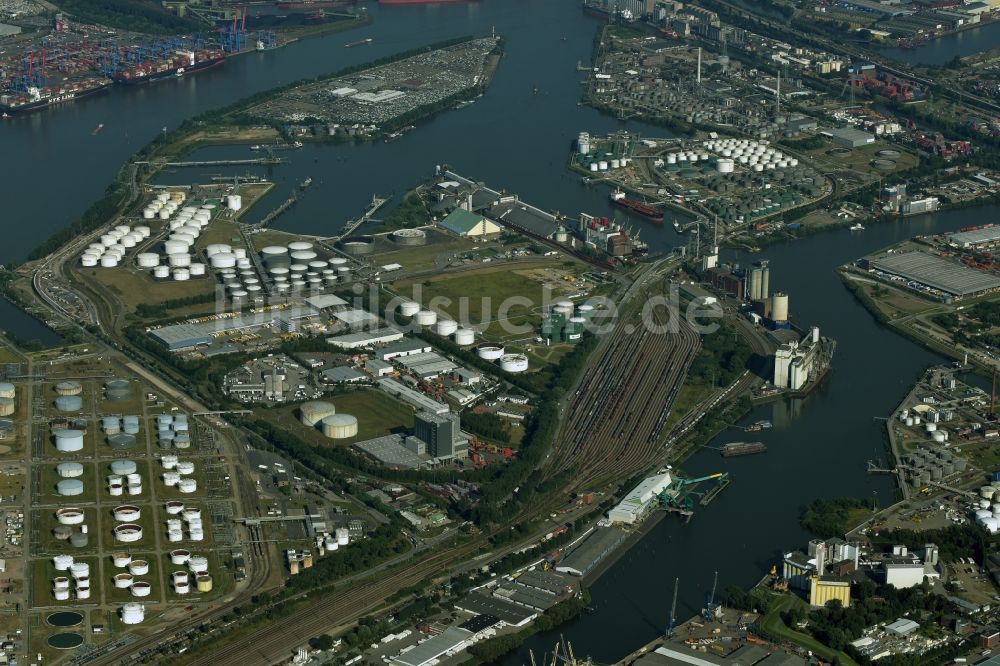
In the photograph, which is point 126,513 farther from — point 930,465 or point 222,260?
point 222,260

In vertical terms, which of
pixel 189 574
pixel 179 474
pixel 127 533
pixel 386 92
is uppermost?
pixel 127 533

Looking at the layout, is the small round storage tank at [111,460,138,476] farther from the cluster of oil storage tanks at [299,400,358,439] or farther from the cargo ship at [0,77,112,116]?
the cargo ship at [0,77,112,116]

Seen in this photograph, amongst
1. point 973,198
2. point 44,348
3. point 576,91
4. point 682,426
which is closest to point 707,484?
point 682,426

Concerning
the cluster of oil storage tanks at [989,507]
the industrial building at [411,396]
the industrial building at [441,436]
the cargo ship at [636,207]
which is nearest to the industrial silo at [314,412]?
the industrial building at [411,396]

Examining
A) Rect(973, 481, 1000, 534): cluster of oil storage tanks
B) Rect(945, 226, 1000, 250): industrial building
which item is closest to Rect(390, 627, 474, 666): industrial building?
Rect(973, 481, 1000, 534): cluster of oil storage tanks

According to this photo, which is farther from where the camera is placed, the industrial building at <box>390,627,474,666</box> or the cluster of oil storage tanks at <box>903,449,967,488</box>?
the cluster of oil storage tanks at <box>903,449,967,488</box>

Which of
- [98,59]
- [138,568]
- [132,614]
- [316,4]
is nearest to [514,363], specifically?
[138,568]
